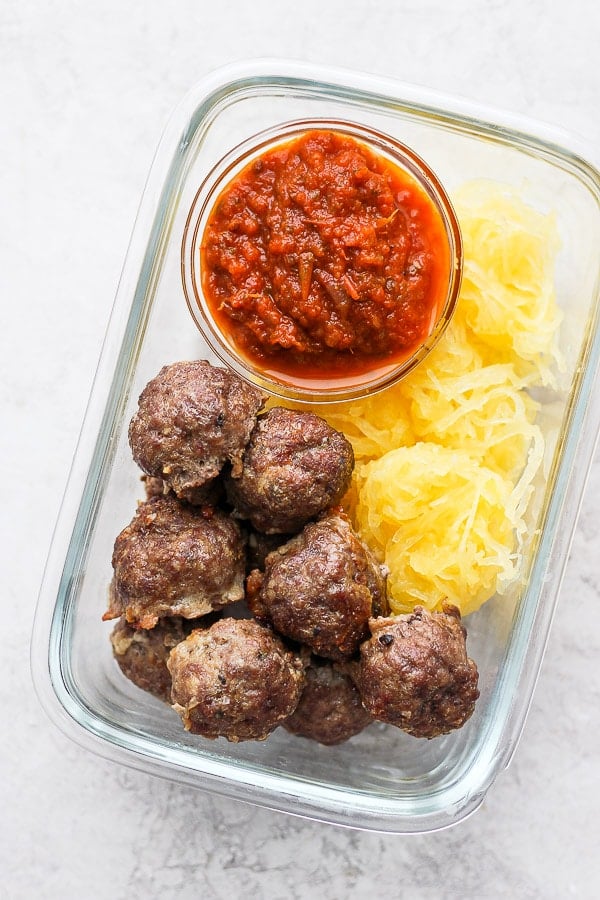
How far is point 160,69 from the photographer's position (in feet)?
10.3

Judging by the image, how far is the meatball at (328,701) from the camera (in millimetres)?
2572

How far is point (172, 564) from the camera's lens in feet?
8.00

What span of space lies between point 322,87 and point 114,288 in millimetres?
987

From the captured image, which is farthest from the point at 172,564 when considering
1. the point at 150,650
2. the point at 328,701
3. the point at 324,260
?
the point at 324,260

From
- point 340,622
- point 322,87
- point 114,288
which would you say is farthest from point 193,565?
point 322,87

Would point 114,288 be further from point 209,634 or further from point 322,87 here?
point 209,634

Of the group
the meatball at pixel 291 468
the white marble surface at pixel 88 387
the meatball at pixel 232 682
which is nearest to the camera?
the meatball at pixel 232 682

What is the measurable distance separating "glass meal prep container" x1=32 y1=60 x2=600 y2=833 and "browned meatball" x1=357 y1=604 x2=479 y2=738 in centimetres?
33

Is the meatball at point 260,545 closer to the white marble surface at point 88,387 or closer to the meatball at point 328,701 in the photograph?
the meatball at point 328,701

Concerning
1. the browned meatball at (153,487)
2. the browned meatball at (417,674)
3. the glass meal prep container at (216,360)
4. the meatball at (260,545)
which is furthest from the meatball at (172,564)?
the browned meatball at (417,674)

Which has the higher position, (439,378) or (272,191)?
(272,191)

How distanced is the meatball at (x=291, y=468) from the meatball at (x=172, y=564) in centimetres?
16

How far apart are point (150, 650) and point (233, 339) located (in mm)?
967

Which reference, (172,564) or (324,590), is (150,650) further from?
(324,590)
